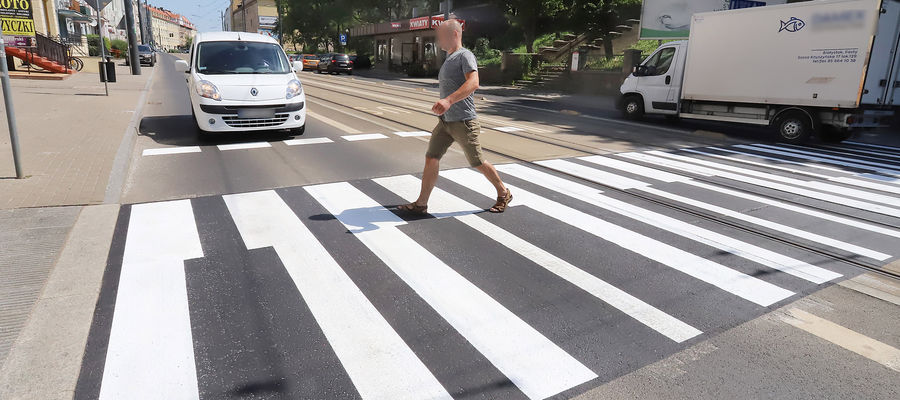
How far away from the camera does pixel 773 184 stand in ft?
24.8

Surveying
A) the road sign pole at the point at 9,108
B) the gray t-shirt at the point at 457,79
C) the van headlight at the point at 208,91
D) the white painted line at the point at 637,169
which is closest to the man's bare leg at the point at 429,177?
the gray t-shirt at the point at 457,79

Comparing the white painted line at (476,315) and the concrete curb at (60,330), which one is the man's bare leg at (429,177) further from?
the concrete curb at (60,330)

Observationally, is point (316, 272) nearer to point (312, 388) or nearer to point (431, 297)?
point (431, 297)

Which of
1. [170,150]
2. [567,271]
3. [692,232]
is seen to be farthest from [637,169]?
[170,150]

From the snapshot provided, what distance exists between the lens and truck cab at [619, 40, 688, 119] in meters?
14.3

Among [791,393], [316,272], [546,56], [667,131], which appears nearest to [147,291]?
[316,272]

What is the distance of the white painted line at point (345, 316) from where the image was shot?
2.77 meters

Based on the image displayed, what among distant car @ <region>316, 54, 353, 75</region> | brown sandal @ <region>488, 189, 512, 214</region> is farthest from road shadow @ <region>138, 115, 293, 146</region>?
distant car @ <region>316, 54, 353, 75</region>

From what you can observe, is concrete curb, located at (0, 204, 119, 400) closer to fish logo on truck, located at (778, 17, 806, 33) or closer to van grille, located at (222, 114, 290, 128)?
van grille, located at (222, 114, 290, 128)

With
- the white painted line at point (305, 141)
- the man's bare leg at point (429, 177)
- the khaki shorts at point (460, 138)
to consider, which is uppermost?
the khaki shorts at point (460, 138)

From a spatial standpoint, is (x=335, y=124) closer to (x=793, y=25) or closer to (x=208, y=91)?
(x=208, y=91)

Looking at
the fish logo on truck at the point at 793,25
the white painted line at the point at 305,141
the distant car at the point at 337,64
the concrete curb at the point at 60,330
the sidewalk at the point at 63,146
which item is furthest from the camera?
the distant car at the point at 337,64

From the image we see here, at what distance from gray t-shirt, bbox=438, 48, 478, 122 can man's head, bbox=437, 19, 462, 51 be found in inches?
4.0

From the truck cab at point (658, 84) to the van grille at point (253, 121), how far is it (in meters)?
9.89
